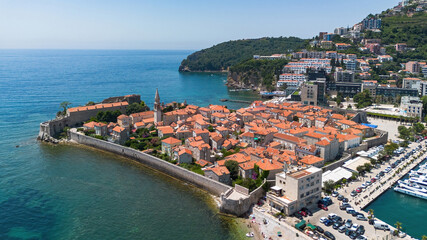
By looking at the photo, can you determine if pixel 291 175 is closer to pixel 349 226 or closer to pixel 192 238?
pixel 349 226

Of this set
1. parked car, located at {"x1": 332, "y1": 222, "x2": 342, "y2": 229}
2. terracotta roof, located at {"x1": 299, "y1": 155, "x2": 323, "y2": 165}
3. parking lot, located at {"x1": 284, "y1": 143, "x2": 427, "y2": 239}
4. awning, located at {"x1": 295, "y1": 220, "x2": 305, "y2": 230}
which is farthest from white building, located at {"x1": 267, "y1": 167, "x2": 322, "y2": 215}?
terracotta roof, located at {"x1": 299, "y1": 155, "x2": 323, "y2": 165}

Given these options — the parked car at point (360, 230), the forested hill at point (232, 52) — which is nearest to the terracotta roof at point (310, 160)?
the parked car at point (360, 230)

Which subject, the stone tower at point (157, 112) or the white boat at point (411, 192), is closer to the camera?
the white boat at point (411, 192)

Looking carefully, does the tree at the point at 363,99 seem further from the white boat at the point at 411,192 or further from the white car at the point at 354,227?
the white car at the point at 354,227

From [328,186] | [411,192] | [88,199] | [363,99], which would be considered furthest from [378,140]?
[88,199]

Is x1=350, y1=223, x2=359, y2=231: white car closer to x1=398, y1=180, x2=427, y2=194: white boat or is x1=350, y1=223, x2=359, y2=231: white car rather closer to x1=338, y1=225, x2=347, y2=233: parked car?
x1=338, y1=225, x2=347, y2=233: parked car
